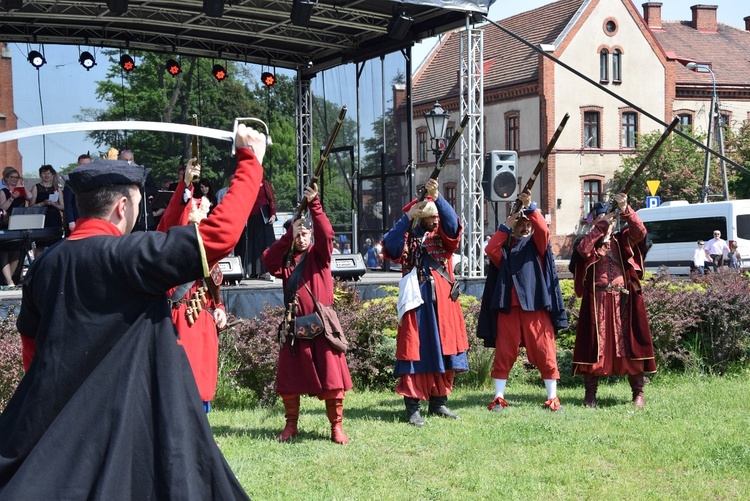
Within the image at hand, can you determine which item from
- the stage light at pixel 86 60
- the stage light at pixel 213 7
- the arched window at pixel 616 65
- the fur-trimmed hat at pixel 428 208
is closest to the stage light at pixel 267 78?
the stage light at pixel 86 60

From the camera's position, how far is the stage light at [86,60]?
1811cm

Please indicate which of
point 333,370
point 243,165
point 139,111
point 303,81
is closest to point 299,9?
point 303,81

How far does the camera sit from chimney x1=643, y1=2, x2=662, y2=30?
172ft

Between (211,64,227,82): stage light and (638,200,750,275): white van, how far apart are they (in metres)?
13.9

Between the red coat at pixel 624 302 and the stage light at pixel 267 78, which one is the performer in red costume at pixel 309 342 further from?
the stage light at pixel 267 78

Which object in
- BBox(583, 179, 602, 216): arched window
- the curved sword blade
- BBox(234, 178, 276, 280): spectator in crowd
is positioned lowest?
BBox(234, 178, 276, 280): spectator in crowd

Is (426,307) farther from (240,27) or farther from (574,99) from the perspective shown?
(574,99)

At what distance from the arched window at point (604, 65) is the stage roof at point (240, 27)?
28.1 metres

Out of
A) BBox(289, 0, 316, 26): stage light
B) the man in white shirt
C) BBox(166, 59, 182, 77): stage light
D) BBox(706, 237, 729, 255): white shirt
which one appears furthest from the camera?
BBox(706, 237, 729, 255): white shirt

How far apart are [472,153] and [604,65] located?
3116cm

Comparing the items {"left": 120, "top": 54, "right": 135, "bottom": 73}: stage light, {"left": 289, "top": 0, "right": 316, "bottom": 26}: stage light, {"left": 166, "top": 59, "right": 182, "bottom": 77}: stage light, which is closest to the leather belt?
{"left": 289, "top": 0, "right": 316, "bottom": 26}: stage light

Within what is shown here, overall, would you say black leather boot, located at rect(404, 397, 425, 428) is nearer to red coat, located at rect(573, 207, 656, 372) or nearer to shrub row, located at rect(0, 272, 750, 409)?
shrub row, located at rect(0, 272, 750, 409)

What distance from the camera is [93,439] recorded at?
10.5 feet

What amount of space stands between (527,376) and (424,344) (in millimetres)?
3138
